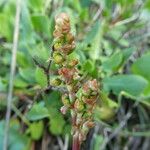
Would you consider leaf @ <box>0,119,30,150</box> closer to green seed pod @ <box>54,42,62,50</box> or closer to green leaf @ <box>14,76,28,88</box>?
green leaf @ <box>14,76,28,88</box>

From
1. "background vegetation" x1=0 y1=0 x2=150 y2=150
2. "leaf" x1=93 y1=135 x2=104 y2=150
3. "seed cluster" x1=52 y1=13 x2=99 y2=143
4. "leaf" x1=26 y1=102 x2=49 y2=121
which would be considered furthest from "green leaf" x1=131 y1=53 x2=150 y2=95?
"seed cluster" x1=52 y1=13 x2=99 y2=143

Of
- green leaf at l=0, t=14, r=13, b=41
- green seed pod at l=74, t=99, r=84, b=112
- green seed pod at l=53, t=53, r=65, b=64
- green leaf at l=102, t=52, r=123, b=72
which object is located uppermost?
green seed pod at l=53, t=53, r=65, b=64

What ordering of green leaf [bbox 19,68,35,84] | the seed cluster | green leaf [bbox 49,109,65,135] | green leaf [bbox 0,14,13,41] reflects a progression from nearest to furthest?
the seed cluster → green leaf [bbox 49,109,65,135] → green leaf [bbox 19,68,35,84] → green leaf [bbox 0,14,13,41]

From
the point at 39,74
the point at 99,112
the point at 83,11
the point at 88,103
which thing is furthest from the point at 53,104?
the point at 83,11

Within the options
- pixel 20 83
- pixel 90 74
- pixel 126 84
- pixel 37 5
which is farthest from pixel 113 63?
pixel 37 5

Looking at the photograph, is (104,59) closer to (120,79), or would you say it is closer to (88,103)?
(120,79)

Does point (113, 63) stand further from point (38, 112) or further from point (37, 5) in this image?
point (37, 5)

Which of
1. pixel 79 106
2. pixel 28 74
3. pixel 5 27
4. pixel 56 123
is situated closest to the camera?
pixel 79 106
